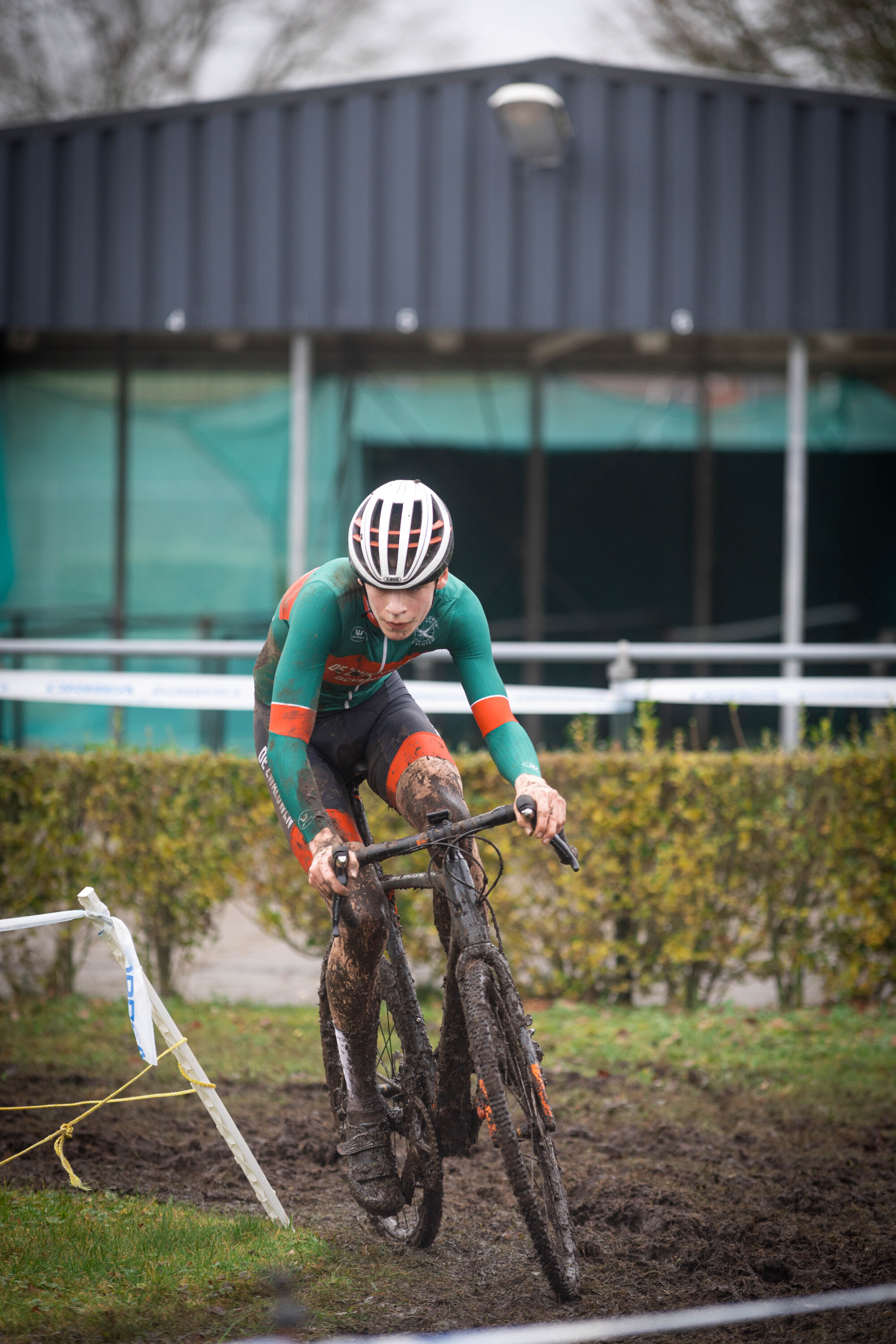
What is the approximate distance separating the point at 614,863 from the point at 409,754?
8.27 feet

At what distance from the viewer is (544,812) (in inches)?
122

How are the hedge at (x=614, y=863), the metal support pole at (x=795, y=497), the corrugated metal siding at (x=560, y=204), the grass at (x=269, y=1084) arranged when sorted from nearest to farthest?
1. the grass at (x=269, y=1084)
2. the hedge at (x=614, y=863)
3. the corrugated metal siding at (x=560, y=204)
4. the metal support pole at (x=795, y=497)

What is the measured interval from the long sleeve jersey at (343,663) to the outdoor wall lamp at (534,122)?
7.21 metres

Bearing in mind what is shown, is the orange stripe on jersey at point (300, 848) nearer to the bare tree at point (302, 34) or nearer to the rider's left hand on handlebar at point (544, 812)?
the rider's left hand on handlebar at point (544, 812)

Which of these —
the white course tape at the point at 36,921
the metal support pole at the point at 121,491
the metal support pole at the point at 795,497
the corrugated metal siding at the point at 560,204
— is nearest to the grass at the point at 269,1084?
the white course tape at the point at 36,921

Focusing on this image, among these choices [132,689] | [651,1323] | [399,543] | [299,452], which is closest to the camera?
[651,1323]

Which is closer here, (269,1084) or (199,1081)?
(199,1081)

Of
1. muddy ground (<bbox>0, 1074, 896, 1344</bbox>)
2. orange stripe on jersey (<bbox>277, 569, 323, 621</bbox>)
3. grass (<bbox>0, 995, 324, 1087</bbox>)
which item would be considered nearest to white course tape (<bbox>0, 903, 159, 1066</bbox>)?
muddy ground (<bbox>0, 1074, 896, 1344</bbox>)

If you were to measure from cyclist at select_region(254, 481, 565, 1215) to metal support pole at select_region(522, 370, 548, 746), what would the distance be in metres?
8.10

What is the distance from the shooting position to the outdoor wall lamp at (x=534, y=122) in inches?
373

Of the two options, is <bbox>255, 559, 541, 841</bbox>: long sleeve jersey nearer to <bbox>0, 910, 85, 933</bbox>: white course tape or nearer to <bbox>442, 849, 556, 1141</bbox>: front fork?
<bbox>442, 849, 556, 1141</bbox>: front fork

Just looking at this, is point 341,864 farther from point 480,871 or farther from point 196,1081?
point 196,1081

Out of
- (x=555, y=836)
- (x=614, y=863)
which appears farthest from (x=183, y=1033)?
(x=555, y=836)

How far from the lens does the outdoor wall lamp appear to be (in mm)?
9484
